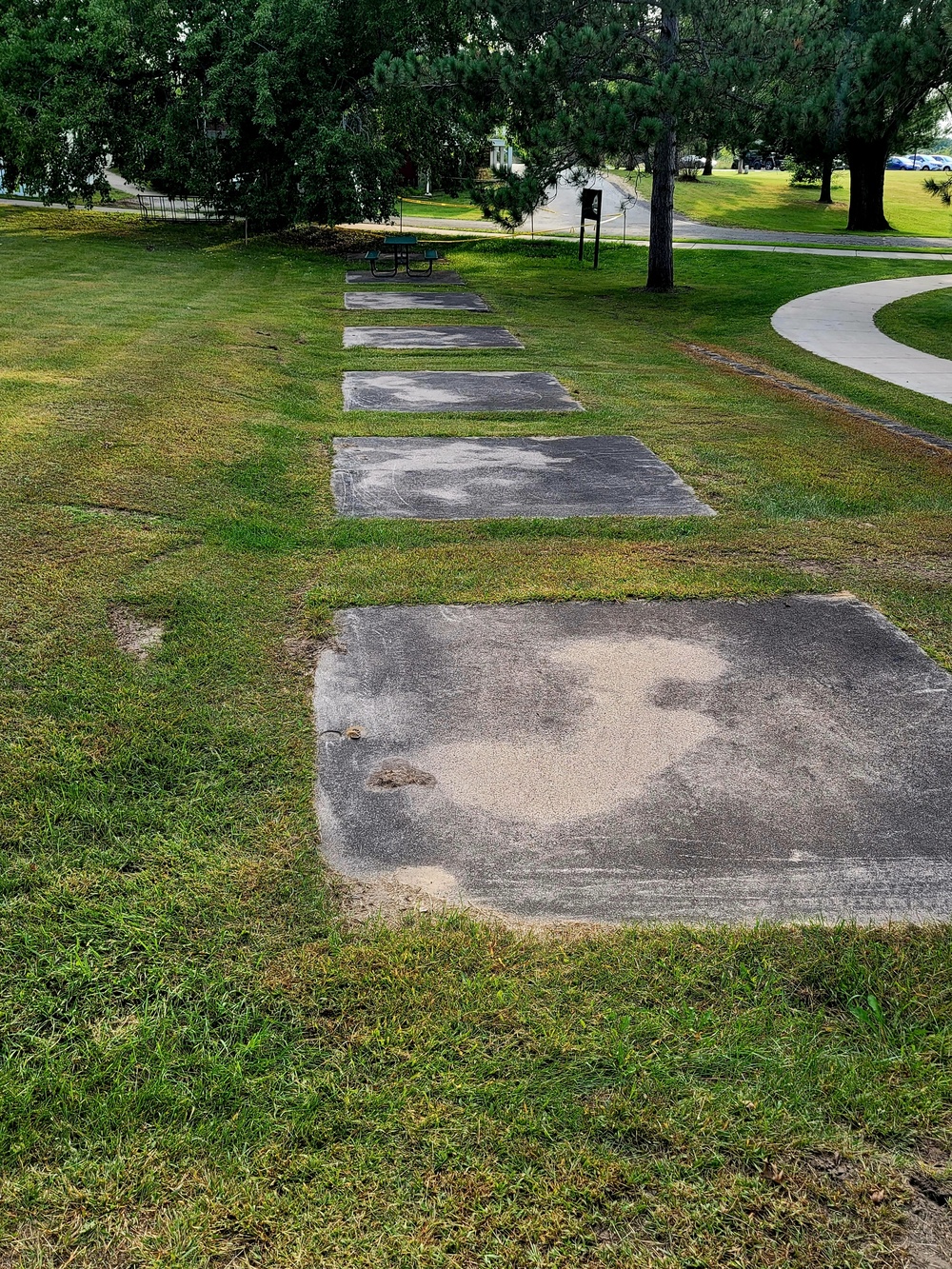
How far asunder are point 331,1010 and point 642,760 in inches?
60.5

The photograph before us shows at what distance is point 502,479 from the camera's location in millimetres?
7070

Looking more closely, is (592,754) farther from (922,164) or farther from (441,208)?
(922,164)

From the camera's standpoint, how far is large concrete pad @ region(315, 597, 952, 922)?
10.1ft

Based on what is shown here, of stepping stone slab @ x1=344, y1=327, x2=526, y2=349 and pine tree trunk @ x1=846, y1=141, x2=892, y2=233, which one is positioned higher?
pine tree trunk @ x1=846, y1=141, x2=892, y2=233

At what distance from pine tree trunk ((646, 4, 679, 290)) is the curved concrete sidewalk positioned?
247cm

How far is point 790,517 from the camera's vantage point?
250 inches

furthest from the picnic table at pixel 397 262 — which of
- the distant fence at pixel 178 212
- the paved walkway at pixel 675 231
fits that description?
the distant fence at pixel 178 212

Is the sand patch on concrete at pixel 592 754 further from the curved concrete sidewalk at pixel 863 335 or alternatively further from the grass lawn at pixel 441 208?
the grass lawn at pixel 441 208

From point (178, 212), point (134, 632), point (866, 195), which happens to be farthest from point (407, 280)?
point (866, 195)

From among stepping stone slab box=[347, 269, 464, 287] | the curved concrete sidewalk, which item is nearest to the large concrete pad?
the curved concrete sidewalk

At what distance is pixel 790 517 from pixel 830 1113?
14.9ft

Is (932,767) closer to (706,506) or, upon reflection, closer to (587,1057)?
(587,1057)

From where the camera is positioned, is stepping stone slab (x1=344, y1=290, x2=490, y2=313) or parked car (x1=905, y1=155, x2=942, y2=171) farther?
parked car (x1=905, y1=155, x2=942, y2=171)

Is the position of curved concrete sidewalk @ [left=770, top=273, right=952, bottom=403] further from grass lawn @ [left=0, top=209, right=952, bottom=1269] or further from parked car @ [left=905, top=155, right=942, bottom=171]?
parked car @ [left=905, top=155, right=942, bottom=171]
